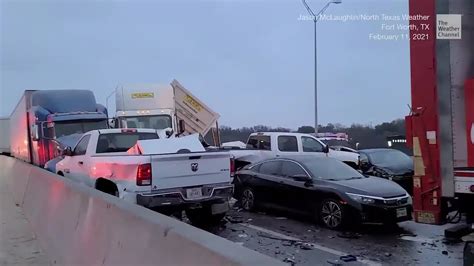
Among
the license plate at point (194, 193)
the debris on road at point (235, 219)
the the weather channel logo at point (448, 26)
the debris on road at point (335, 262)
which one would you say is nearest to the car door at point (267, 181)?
the debris on road at point (235, 219)

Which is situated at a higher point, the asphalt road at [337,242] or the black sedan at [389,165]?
the black sedan at [389,165]

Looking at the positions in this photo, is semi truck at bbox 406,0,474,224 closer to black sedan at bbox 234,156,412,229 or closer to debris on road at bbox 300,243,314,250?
debris on road at bbox 300,243,314,250

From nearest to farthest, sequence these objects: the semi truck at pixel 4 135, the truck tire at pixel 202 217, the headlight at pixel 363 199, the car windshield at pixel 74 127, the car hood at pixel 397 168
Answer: the headlight at pixel 363 199 < the truck tire at pixel 202 217 < the car hood at pixel 397 168 < the car windshield at pixel 74 127 < the semi truck at pixel 4 135

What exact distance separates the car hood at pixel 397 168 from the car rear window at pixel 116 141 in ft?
24.0

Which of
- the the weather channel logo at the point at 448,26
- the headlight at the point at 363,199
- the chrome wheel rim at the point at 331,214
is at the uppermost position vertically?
the the weather channel logo at the point at 448,26

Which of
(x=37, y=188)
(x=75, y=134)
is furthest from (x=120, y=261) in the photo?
(x=75, y=134)

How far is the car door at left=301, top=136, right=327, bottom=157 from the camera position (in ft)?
57.6

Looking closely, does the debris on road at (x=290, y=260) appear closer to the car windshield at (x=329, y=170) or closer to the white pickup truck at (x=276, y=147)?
the car windshield at (x=329, y=170)

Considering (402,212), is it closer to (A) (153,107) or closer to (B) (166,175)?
(B) (166,175)

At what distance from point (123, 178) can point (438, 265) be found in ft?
17.0

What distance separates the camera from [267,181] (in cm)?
1170

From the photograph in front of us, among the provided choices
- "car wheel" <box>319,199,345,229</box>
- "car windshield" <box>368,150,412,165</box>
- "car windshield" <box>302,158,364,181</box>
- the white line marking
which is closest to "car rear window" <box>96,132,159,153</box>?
the white line marking

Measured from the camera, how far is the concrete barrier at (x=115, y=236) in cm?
281

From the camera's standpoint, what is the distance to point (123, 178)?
8.66 metres
